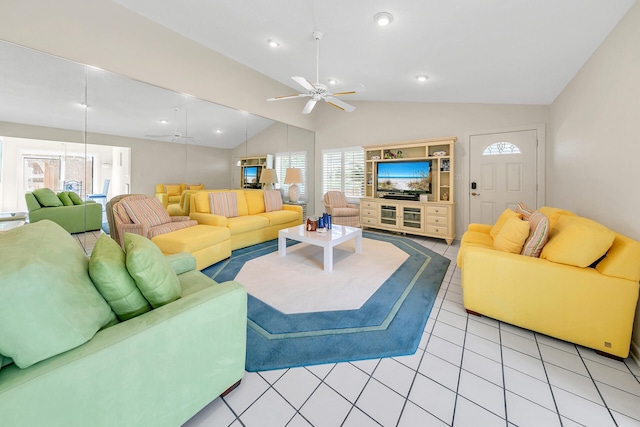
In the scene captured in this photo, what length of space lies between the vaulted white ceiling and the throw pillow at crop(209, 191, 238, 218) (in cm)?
227

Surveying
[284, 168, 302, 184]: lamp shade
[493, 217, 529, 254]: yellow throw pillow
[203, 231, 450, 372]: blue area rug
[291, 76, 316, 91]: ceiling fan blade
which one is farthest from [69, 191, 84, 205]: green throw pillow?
[493, 217, 529, 254]: yellow throw pillow

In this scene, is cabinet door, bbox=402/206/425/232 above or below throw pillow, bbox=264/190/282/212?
below

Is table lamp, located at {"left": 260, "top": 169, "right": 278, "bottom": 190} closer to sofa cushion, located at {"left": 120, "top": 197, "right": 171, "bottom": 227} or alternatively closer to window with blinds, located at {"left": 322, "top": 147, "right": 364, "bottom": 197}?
window with blinds, located at {"left": 322, "top": 147, "right": 364, "bottom": 197}

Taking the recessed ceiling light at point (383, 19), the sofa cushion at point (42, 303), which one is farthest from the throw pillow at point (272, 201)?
the sofa cushion at point (42, 303)

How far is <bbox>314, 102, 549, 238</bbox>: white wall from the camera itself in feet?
14.0

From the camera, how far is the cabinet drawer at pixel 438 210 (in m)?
4.54

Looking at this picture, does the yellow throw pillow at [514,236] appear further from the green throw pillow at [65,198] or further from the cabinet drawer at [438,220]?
the green throw pillow at [65,198]

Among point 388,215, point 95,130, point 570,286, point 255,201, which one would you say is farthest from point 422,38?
point 95,130

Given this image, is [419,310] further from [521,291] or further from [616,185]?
[616,185]

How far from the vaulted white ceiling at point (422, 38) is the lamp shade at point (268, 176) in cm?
200

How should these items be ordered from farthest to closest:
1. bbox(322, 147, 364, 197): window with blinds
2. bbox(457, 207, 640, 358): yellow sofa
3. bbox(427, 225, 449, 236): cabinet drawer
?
1. bbox(322, 147, 364, 197): window with blinds
2. bbox(427, 225, 449, 236): cabinet drawer
3. bbox(457, 207, 640, 358): yellow sofa

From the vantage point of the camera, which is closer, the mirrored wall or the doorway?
the mirrored wall

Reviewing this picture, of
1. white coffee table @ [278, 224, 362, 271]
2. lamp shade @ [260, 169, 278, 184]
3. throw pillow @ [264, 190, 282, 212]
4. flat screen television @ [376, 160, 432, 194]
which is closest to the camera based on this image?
white coffee table @ [278, 224, 362, 271]

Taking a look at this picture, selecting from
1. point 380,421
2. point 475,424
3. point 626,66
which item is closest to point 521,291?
point 475,424
